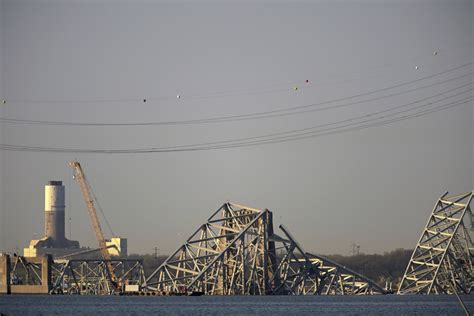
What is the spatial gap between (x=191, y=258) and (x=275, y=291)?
11.0 meters

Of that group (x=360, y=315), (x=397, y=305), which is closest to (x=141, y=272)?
(x=397, y=305)

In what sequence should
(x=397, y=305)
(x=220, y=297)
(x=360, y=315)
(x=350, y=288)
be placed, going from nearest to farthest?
(x=360, y=315)
(x=397, y=305)
(x=220, y=297)
(x=350, y=288)

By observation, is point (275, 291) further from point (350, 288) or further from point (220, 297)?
point (350, 288)

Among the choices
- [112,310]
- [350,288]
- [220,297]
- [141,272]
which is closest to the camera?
[112,310]

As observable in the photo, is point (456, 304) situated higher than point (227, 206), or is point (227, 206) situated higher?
point (227, 206)

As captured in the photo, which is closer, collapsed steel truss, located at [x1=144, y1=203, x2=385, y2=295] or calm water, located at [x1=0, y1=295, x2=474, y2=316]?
calm water, located at [x1=0, y1=295, x2=474, y2=316]

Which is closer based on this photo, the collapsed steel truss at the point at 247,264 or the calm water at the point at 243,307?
the calm water at the point at 243,307

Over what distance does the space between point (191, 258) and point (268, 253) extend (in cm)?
941

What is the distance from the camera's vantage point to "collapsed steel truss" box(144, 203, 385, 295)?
144 meters

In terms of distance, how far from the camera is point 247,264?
147m

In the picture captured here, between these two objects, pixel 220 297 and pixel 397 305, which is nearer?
pixel 397 305

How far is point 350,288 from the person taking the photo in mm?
158125

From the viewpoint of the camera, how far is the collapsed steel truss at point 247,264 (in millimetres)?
144000

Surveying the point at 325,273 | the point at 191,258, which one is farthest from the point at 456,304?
the point at 191,258
